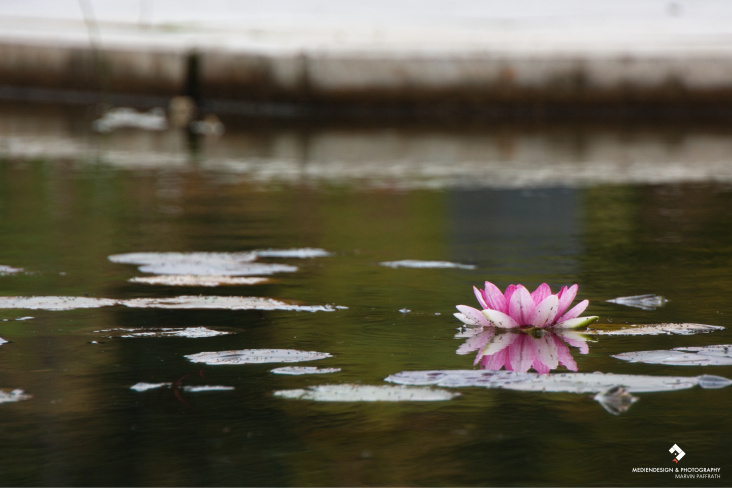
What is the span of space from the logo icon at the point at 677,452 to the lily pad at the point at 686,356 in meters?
0.52

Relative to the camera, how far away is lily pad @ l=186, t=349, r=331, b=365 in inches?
94.7

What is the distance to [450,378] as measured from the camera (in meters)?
2.25

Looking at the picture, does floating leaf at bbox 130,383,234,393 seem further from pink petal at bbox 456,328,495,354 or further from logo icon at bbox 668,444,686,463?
logo icon at bbox 668,444,686,463

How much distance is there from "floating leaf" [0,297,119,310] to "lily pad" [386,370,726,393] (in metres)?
0.93

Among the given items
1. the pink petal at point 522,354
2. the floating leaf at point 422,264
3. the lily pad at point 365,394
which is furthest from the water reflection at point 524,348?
the floating leaf at point 422,264

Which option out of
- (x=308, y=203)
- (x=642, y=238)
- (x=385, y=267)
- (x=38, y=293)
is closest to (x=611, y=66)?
(x=308, y=203)

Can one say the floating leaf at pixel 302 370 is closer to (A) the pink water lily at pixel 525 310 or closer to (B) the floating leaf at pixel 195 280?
(A) the pink water lily at pixel 525 310

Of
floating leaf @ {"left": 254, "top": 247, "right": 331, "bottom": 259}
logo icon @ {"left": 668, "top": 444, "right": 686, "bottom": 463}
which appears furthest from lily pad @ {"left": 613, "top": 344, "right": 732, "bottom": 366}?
floating leaf @ {"left": 254, "top": 247, "right": 331, "bottom": 259}

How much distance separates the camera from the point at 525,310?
268 centimetres

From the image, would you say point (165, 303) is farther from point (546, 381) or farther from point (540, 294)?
point (546, 381)

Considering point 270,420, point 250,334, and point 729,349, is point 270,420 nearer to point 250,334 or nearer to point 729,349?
point 250,334

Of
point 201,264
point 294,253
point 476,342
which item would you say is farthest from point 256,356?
point 294,253

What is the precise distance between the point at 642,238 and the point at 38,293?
1844 mm

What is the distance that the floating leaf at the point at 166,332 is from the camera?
8.68 ft
